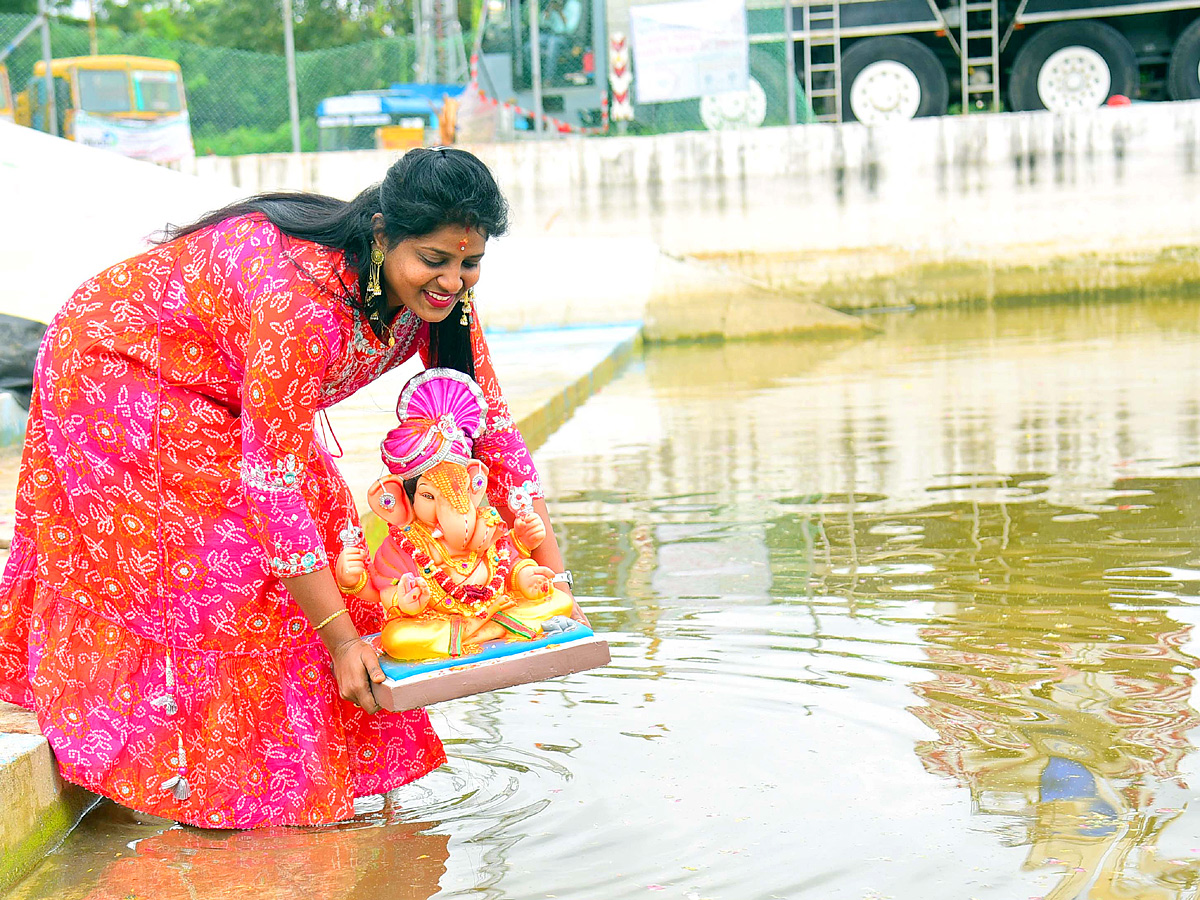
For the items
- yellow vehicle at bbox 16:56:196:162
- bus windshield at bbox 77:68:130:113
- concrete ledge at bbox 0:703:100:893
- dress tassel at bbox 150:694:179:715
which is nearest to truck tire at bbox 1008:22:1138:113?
yellow vehicle at bbox 16:56:196:162

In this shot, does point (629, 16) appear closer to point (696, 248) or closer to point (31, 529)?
point (696, 248)

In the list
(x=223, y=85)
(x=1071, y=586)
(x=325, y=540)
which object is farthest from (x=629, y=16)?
(x=325, y=540)

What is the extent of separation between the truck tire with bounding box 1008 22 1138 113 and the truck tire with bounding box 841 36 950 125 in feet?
2.79

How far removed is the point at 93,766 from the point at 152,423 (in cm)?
68

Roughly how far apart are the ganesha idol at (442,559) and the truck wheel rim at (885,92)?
13938 millimetres

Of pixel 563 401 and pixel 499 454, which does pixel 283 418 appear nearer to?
pixel 499 454

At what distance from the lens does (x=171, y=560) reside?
285cm

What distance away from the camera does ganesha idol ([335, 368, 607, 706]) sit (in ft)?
9.07

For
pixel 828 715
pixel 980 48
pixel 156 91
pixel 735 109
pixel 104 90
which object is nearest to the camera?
pixel 828 715

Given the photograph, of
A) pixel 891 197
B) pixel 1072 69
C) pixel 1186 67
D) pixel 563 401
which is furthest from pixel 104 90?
pixel 1186 67

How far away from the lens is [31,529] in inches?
116

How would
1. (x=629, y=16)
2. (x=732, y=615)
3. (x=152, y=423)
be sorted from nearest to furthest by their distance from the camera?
1. (x=152, y=423)
2. (x=732, y=615)
3. (x=629, y=16)

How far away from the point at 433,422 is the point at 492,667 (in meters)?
0.48

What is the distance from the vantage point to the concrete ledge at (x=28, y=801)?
2.69 m
